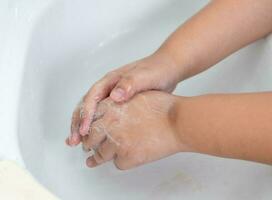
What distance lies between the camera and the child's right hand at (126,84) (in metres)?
0.77

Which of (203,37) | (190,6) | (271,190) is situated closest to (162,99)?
(203,37)

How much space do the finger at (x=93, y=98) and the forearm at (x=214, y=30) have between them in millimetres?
110

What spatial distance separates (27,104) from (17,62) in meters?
0.07

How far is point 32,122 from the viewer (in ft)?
2.61

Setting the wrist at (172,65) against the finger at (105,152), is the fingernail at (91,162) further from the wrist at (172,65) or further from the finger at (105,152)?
the wrist at (172,65)

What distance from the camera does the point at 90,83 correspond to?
1021 millimetres

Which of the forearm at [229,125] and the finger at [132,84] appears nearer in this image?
the forearm at [229,125]

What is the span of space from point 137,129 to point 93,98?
90 mm

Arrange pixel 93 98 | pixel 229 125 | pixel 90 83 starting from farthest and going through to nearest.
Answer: pixel 90 83 → pixel 93 98 → pixel 229 125

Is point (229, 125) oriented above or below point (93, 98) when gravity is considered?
below

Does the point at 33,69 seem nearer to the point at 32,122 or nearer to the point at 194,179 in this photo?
the point at 32,122

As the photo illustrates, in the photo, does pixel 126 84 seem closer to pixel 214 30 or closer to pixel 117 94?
pixel 117 94

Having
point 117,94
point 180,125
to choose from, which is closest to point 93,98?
point 117,94

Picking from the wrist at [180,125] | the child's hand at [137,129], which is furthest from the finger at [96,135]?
the wrist at [180,125]
